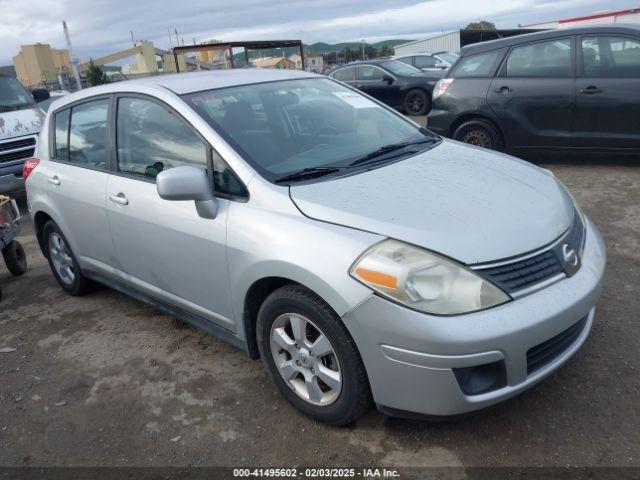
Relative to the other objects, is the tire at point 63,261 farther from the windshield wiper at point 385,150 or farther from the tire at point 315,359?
the windshield wiper at point 385,150

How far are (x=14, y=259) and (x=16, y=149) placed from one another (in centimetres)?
379

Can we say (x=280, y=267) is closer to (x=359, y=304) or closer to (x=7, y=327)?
(x=359, y=304)

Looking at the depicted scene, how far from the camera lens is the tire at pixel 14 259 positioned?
17.2 feet

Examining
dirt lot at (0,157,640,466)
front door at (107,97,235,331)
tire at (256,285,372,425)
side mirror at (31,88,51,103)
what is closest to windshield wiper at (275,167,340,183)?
front door at (107,97,235,331)

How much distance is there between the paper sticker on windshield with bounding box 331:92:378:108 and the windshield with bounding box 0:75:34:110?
6966mm

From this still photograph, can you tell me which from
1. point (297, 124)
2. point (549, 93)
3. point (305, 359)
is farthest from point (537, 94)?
point (305, 359)

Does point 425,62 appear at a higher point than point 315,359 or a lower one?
higher

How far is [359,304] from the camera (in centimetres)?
229

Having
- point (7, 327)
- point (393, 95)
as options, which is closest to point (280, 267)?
point (7, 327)

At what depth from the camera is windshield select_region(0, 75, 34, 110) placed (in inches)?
346

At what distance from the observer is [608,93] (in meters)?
6.19

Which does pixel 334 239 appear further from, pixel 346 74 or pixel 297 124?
pixel 346 74

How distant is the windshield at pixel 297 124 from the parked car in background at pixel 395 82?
31.9ft

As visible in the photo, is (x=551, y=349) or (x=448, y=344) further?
(x=551, y=349)
